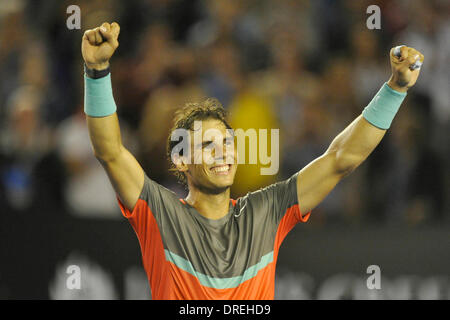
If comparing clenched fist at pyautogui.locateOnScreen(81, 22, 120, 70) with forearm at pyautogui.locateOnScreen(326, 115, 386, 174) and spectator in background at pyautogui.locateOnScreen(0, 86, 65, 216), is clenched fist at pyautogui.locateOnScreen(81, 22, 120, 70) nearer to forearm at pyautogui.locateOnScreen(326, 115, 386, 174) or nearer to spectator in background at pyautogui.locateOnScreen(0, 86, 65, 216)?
forearm at pyautogui.locateOnScreen(326, 115, 386, 174)

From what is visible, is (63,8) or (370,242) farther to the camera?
(63,8)

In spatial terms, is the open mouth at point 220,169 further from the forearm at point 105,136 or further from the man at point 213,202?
the forearm at point 105,136

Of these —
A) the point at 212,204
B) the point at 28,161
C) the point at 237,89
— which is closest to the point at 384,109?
the point at 212,204

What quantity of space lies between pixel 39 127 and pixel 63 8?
183 cm

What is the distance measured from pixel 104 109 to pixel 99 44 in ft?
0.88

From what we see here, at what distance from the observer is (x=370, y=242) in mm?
5855

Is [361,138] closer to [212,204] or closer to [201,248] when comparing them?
[212,204]

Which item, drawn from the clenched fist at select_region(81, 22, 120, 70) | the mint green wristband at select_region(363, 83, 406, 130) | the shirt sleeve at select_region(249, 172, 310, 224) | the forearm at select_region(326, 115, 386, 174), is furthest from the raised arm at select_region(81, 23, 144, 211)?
the mint green wristband at select_region(363, 83, 406, 130)

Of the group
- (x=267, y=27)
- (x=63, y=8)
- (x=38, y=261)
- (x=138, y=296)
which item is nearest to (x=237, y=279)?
(x=138, y=296)

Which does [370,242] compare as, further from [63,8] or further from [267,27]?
[63,8]

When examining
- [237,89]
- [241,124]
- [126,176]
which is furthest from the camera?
[237,89]

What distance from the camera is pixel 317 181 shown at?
349 centimetres

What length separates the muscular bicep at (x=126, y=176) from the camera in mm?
3219

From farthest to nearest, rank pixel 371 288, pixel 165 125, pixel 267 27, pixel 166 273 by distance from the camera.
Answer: pixel 267 27, pixel 165 125, pixel 371 288, pixel 166 273
